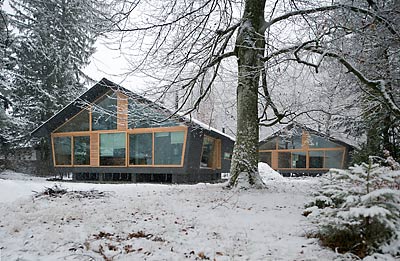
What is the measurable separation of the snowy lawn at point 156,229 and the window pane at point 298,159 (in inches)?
711

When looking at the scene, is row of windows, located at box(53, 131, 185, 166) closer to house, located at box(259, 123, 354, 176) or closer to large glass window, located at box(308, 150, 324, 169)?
house, located at box(259, 123, 354, 176)

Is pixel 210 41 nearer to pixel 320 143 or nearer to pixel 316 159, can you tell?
pixel 320 143

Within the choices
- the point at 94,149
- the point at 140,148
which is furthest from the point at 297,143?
the point at 94,149

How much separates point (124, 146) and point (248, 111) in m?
8.74

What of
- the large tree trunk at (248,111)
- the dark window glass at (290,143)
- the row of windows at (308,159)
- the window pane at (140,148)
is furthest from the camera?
the dark window glass at (290,143)

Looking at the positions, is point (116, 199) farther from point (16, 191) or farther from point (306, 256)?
point (306, 256)

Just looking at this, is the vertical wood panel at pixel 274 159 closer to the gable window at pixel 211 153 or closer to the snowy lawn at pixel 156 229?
the gable window at pixel 211 153

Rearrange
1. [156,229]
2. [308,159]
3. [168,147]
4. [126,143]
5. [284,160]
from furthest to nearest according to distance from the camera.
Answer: [284,160], [308,159], [126,143], [168,147], [156,229]

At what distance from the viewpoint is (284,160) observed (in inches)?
924

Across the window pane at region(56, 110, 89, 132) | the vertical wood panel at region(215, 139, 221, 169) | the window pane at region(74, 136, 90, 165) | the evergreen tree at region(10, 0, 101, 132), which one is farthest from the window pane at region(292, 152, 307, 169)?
the evergreen tree at region(10, 0, 101, 132)

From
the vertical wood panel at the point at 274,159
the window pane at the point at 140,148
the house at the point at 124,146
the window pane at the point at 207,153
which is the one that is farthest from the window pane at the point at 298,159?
the window pane at the point at 140,148

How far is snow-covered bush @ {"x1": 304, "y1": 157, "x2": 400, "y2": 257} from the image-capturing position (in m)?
2.45

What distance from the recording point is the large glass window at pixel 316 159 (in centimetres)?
2187

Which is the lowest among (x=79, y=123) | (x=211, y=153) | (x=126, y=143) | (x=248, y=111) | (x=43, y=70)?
(x=211, y=153)
